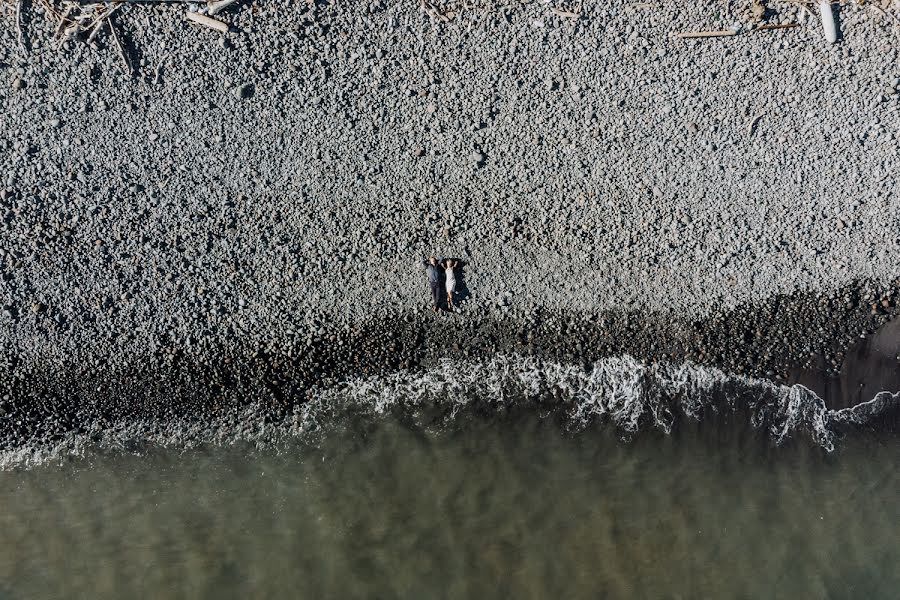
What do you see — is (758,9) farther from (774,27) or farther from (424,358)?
(424,358)

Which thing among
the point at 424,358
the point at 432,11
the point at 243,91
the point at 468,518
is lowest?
the point at 468,518

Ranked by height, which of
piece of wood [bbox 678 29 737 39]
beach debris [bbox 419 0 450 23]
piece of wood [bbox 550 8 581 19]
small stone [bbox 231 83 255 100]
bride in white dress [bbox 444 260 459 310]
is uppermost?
beach debris [bbox 419 0 450 23]

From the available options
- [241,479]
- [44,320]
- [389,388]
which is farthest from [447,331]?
[44,320]

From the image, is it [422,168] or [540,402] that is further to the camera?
[540,402]

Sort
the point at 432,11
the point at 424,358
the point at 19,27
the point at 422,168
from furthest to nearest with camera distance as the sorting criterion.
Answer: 1. the point at 424,358
2. the point at 422,168
3. the point at 432,11
4. the point at 19,27

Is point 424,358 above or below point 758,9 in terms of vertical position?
below

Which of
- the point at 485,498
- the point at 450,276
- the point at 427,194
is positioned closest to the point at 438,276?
the point at 450,276

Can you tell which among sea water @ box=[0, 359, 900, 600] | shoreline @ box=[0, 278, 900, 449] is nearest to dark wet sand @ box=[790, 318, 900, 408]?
shoreline @ box=[0, 278, 900, 449]

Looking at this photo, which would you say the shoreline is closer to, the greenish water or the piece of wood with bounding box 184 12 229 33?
the greenish water
